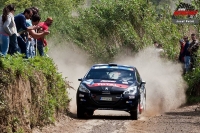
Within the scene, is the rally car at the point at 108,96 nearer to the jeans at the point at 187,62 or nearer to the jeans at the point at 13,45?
the jeans at the point at 13,45

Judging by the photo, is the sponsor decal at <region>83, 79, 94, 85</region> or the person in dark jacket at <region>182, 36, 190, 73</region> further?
the person in dark jacket at <region>182, 36, 190, 73</region>

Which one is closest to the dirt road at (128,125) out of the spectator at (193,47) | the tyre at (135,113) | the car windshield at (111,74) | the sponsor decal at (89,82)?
the tyre at (135,113)

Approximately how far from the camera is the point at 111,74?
866 inches

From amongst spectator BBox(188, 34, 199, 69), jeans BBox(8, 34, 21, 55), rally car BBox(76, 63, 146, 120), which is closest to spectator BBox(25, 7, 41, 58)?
jeans BBox(8, 34, 21, 55)

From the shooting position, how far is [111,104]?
20.6 meters

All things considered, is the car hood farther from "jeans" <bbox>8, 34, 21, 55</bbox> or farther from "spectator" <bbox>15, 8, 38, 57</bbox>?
"jeans" <bbox>8, 34, 21, 55</bbox>

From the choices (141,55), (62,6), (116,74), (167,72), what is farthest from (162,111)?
(62,6)

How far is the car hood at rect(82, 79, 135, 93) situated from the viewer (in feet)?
67.6

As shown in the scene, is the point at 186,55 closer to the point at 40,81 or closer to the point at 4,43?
the point at 40,81

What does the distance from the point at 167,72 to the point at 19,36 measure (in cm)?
1663

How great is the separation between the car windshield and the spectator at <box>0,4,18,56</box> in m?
5.52

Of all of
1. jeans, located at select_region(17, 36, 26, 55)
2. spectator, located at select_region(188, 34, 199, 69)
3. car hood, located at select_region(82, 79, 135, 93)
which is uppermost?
jeans, located at select_region(17, 36, 26, 55)

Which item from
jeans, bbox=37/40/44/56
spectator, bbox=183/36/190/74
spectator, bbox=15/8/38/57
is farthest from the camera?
spectator, bbox=183/36/190/74

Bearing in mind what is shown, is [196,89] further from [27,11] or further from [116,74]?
[27,11]
